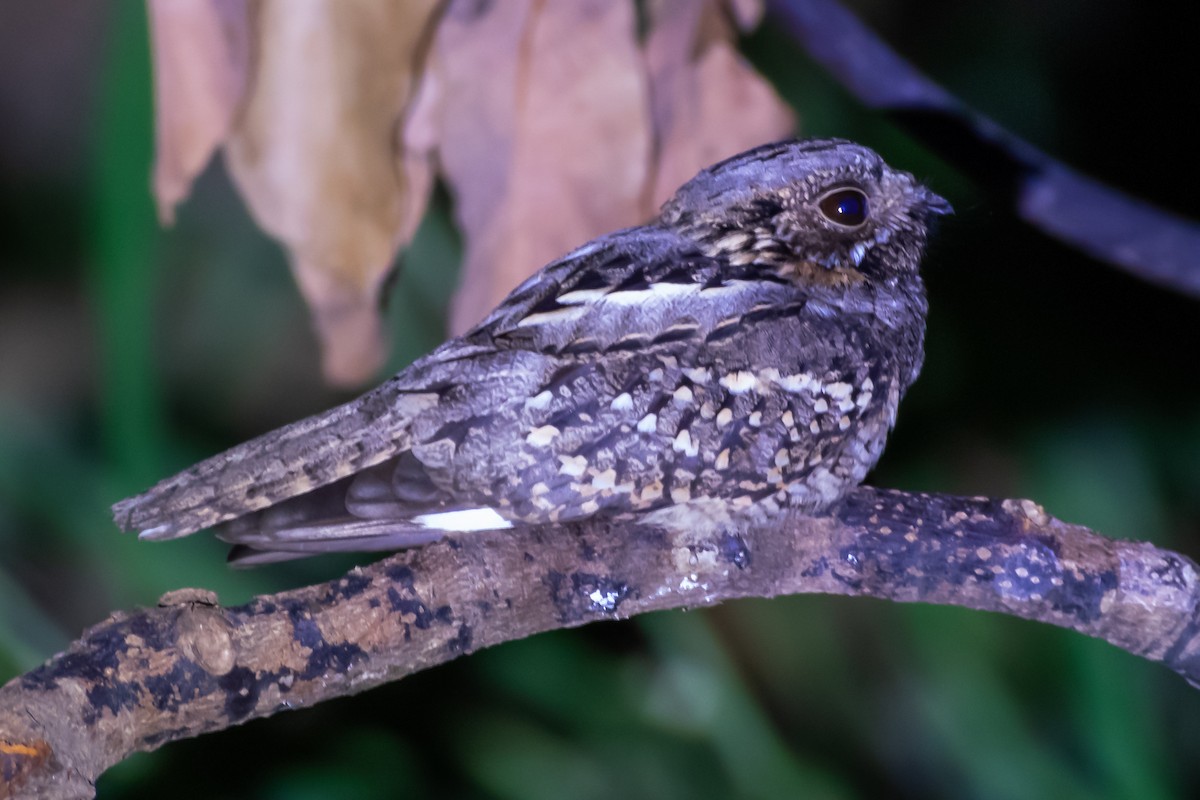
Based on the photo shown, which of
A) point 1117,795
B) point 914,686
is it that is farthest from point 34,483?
point 1117,795

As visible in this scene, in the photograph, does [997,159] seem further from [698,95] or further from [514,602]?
[514,602]

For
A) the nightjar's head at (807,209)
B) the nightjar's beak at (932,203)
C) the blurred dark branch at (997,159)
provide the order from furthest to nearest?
the blurred dark branch at (997,159)
the nightjar's beak at (932,203)
the nightjar's head at (807,209)

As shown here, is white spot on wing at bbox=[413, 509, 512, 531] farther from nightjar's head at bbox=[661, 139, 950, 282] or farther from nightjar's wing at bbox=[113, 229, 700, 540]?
nightjar's head at bbox=[661, 139, 950, 282]

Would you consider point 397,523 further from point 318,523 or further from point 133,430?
point 133,430

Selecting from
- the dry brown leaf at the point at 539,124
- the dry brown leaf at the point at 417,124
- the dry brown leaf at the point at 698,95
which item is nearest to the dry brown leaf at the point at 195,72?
the dry brown leaf at the point at 417,124

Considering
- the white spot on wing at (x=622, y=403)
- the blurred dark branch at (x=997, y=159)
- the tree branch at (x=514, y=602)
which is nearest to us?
the tree branch at (x=514, y=602)

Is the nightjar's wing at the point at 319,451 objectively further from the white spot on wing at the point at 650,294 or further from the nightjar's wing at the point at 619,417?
the white spot on wing at the point at 650,294
